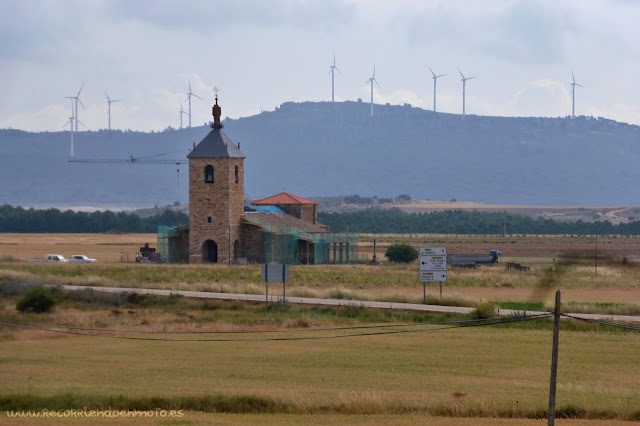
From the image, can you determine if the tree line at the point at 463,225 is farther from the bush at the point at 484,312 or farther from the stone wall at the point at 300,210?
the bush at the point at 484,312

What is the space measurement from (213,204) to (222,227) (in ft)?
5.54

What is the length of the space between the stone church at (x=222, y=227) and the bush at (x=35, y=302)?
33654 mm

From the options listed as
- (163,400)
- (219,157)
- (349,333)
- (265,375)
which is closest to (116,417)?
(163,400)

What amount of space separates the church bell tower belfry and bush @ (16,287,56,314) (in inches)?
1312

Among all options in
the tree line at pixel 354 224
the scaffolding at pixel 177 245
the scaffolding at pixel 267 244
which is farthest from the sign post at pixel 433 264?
the tree line at pixel 354 224

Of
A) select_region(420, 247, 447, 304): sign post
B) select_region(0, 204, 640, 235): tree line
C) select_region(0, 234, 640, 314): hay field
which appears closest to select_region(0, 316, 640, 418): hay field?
select_region(0, 234, 640, 314): hay field

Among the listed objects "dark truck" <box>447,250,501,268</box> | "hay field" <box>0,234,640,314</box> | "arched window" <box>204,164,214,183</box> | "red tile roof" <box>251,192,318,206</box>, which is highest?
"arched window" <box>204,164,214,183</box>

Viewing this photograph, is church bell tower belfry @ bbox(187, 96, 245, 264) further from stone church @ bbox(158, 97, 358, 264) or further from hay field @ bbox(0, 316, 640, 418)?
hay field @ bbox(0, 316, 640, 418)

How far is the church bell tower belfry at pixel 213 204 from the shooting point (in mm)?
69500

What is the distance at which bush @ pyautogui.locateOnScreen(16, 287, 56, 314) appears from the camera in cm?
3522

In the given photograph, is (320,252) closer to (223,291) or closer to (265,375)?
(223,291)

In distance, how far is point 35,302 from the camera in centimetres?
3541

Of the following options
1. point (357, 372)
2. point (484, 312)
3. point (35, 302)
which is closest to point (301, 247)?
point (35, 302)

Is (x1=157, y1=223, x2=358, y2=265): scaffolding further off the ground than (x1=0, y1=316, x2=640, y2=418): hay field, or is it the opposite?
(x1=157, y1=223, x2=358, y2=265): scaffolding
